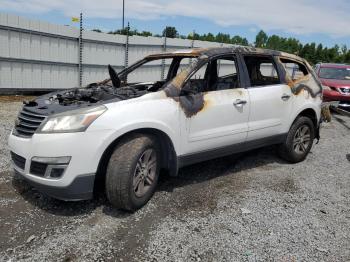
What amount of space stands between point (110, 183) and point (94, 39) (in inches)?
389

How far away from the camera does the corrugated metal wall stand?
412 inches

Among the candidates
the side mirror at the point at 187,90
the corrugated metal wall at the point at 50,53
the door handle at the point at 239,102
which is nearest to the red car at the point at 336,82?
the corrugated metal wall at the point at 50,53

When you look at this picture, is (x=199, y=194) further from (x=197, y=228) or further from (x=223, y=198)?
(x=197, y=228)

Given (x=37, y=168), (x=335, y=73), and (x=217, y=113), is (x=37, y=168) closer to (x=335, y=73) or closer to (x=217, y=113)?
(x=217, y=113)

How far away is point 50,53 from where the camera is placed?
451 inches

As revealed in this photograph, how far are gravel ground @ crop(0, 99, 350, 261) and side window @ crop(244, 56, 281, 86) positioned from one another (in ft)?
4.33

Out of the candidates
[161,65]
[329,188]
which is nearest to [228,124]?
[329,188]

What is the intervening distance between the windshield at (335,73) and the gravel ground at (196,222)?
8.01 meters

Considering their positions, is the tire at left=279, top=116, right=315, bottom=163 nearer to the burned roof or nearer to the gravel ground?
the gravel ground

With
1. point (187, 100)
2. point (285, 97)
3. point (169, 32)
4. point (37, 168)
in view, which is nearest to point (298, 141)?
point (285, 97)

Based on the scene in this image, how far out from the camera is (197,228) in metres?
3.50

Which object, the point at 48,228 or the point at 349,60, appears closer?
the point at 48,228

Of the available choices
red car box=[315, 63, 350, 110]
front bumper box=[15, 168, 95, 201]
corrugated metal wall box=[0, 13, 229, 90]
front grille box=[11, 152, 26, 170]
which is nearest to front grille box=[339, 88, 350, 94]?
red car box=[315, 63, 350, 110]

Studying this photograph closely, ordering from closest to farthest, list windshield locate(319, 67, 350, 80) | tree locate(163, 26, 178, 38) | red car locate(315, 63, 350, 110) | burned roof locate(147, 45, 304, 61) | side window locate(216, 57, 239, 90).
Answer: burned roof locate(147, 45, 304, 61) → side window locate(216, 57, 239, 90) → red car locate(315, 63, 350, 110) → windshield locate(319, 67, 350, 80) → tree locate(163, 26, 178, 38)
